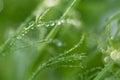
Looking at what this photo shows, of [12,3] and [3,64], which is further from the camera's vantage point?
Result: [12,3]

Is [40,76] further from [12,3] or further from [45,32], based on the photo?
[12,3]

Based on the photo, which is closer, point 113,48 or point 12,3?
point 113,48

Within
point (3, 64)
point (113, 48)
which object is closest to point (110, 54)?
point (113, 48)

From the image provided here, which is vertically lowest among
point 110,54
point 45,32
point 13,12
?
point 110,54

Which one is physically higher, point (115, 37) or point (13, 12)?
point (13, 12)

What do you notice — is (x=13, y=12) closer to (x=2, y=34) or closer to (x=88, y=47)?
(x=2, y=34)

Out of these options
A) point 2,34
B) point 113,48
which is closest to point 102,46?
point 113,48
